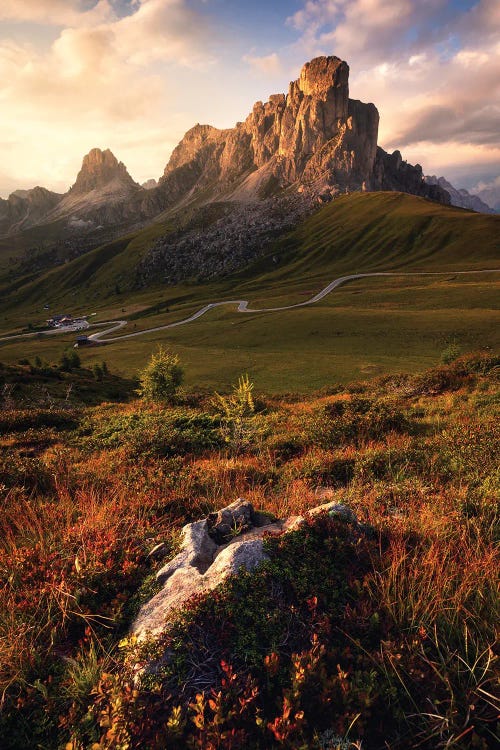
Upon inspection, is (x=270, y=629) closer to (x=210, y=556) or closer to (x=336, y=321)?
(x=210, y=556)

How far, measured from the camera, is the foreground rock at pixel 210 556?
4105 millimetres

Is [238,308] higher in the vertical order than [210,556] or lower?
lower

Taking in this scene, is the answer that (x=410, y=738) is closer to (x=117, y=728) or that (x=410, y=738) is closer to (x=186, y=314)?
(x=117, y=728)

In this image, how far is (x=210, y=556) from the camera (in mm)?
5219

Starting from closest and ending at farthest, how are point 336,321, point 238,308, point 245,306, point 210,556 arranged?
point 210,556 < point 336,321 < point 238,308 < point 245,306

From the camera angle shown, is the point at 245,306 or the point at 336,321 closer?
the point at 336,321

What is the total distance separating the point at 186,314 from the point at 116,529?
435ft

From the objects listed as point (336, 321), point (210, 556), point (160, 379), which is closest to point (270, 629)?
point (210, 556)

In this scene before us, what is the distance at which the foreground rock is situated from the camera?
4.11 m

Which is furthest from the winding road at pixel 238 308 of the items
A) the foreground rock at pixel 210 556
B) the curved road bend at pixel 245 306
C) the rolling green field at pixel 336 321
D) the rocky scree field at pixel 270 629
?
the foreground rock at pixel 210 556

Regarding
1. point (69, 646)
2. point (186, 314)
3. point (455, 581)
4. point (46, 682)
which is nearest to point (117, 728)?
point (46, 682)

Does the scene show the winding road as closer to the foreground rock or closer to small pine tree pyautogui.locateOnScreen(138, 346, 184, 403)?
small pine tree pyautogui.locateOnScreen(138, 346, 184, 403)

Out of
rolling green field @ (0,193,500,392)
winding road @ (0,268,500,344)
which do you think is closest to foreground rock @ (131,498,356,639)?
rolling green field @ (0,193,500,392)

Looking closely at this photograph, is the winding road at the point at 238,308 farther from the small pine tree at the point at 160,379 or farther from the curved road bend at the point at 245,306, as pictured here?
the small pine tree at the point at 160,379
